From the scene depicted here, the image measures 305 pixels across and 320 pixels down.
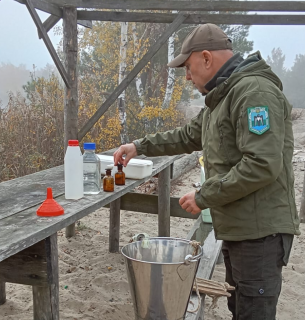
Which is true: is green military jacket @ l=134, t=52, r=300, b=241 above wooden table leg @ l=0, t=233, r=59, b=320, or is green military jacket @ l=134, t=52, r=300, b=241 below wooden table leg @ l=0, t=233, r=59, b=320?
above

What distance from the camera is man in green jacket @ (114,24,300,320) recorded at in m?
1.49

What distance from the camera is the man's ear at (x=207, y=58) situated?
173 cm

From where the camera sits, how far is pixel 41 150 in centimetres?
632

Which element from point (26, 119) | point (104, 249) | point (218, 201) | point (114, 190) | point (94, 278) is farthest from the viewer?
point (26, 119)

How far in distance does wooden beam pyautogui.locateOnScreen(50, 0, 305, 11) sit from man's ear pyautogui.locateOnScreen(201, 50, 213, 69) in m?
2.75

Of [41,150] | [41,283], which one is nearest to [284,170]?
[41,283]

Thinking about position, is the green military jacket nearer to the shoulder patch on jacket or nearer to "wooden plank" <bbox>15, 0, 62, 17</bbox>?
the shoulder patch on jacket

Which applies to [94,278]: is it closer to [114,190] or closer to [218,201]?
[114,190]

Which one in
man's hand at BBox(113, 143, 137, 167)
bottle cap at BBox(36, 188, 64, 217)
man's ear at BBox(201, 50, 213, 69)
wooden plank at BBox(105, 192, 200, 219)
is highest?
man's ear at BBox(201, 50, 213, 69)

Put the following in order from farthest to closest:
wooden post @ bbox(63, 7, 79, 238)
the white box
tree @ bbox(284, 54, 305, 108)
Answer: tree @ bbox(284, 54, 305, 108) → wooden post @ bbox(63, 7, 79, 238) → the white box

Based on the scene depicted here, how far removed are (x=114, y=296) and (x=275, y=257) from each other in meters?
1.70

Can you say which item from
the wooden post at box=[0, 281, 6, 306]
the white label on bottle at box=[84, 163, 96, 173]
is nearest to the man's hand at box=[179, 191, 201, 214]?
the white label on bottle at box=[84, 163, 96, 173]

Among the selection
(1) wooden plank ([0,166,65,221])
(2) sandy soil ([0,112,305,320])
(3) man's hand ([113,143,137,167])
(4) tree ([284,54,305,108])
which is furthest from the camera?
(4) tree ([284,54,305,108])

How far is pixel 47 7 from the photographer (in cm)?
410
